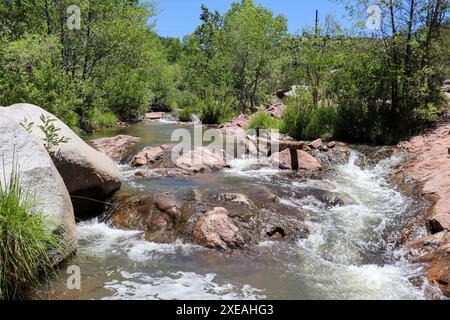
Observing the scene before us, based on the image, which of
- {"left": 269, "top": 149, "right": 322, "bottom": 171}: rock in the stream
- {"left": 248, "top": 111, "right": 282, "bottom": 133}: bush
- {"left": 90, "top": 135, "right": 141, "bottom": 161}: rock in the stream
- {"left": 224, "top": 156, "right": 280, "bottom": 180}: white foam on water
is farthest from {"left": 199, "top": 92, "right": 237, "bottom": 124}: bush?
{"left": 269, "top": 149, "right": 322, "bottom": 171}: rock in the stream

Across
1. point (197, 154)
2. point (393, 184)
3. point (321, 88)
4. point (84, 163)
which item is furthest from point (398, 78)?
point (84, 163)

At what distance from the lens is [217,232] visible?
6707 millimetres

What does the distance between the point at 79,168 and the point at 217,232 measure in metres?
3.11

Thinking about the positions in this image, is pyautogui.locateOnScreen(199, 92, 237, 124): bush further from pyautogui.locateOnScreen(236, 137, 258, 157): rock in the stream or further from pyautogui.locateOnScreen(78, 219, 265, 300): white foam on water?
pyautogui.locateOnScreen(78, 219, 265, 300): white foam on water

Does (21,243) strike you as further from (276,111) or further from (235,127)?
(276,111)

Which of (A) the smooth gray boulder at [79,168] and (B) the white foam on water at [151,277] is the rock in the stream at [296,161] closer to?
(A) the smooth gray boulder at [79,168]

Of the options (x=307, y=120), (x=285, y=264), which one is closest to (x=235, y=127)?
(x=307, y=120)

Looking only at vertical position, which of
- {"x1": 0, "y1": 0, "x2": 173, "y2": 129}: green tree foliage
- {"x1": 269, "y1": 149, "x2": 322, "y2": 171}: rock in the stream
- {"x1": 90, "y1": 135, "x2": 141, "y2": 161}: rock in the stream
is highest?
{"x1": 0, "y1": 0, "x2": 173, "y2": 129}: green tree foliage

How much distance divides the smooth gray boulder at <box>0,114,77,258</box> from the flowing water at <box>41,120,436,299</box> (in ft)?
2.36

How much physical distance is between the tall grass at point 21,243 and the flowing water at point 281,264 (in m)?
0.33

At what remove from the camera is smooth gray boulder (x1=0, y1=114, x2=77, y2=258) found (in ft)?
17.5

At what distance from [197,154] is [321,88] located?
25.5 ft

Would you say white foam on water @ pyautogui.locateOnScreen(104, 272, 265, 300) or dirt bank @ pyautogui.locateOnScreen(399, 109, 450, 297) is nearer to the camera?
white foam on water @ pyautogui.locateOnScreen(104, 272, 265, 300)

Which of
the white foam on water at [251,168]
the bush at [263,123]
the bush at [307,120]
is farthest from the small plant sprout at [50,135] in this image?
the bush at [263,123]
